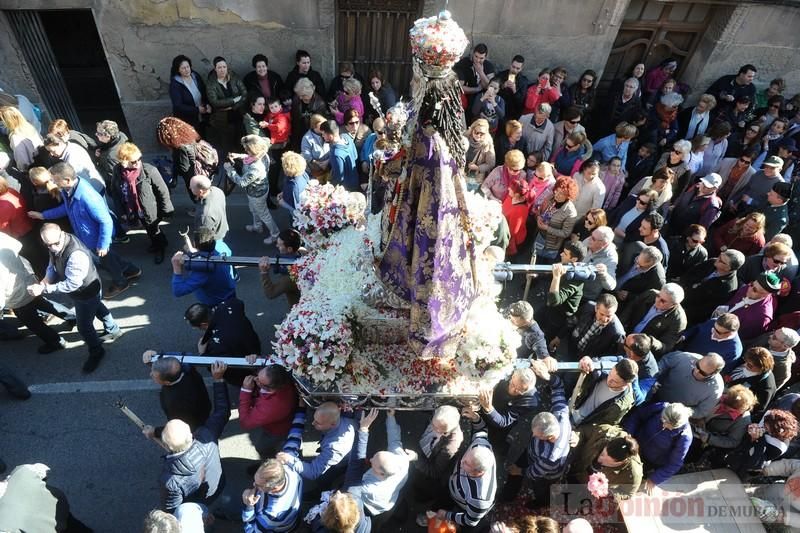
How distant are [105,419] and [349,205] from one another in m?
3.54

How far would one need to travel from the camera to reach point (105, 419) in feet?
19.5

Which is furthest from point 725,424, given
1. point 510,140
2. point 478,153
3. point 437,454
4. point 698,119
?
point 698,119

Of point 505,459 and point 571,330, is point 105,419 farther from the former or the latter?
point 571,330

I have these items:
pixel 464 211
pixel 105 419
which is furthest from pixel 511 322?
pixel 105 419

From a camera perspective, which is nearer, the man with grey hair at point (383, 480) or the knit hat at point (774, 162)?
the man with grey hair at point (383, 480)

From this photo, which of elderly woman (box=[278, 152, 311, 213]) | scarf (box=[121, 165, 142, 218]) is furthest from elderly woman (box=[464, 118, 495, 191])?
scarf (box=[121, 165, 142, 218])

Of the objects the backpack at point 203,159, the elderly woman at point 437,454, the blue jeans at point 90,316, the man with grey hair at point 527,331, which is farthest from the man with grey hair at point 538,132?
the blue jeans at point 90,316

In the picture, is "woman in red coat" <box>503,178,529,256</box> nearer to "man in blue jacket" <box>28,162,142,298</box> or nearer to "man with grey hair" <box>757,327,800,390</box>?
"man with grey hair" <box>757,327,800,390</box>

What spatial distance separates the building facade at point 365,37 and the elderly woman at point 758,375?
6.68 m

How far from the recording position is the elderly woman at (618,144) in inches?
315

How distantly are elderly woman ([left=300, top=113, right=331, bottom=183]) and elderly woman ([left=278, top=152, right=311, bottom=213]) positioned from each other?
1.81 feet

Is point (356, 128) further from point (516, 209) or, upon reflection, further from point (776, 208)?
point (776, 208)

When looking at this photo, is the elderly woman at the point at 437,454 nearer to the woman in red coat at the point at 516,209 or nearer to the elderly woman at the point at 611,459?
the elderly woman at the point at 611,459

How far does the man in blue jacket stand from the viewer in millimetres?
6262
